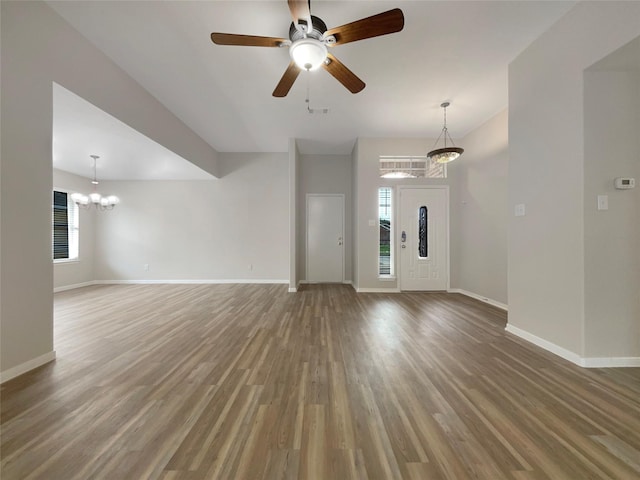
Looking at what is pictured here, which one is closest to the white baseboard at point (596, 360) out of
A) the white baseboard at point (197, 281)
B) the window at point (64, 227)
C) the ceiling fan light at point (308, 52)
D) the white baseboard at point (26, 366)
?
the ceiling fan light at point (308, 52)

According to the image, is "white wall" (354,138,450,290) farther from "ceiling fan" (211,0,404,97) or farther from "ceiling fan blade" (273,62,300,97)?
"ceiling fan" (211,0,404,97)

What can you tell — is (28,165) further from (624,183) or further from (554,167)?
(624,183)

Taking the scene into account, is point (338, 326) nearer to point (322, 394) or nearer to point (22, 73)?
point (322, 394)

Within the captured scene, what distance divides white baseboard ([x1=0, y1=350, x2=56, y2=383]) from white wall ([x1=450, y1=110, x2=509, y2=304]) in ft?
18.4

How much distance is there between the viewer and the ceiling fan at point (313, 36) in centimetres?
181

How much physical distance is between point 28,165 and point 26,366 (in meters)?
1.65

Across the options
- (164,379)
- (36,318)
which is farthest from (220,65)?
(164,379)

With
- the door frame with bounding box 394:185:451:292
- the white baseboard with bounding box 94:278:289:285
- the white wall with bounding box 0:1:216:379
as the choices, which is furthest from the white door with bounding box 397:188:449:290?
the white wall with bounding box 0:1:216:379

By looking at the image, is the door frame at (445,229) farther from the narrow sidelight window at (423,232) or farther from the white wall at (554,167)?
the white wall at (554,167)

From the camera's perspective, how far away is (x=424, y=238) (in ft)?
17.0

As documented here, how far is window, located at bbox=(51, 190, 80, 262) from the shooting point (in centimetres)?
546

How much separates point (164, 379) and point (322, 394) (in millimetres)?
1253

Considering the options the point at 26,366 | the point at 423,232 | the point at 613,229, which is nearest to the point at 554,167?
the point at 613,229

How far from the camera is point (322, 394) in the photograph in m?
1.70
